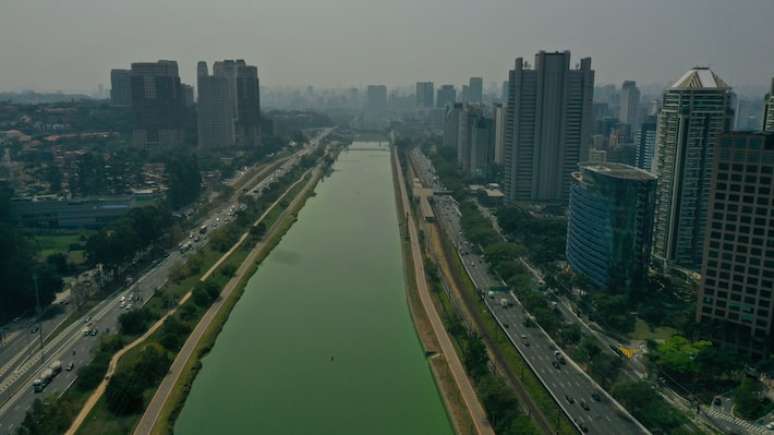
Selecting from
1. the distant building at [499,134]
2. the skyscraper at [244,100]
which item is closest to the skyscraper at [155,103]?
the skyscraper at [244,100]

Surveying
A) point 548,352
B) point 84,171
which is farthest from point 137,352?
point 84,171

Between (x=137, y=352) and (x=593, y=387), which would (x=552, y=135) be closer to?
(x=593, y=387)

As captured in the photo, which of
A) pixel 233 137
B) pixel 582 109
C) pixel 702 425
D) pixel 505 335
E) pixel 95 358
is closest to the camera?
pixel 702 425

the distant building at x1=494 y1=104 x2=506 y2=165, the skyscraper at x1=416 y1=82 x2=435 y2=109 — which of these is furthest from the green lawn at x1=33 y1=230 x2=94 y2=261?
the skyscraper at x1=416 y1=82 x2=435 y2=109

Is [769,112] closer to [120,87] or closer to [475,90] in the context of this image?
[120,87]

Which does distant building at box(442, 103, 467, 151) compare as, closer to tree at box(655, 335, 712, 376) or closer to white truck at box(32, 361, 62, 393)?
tree at box(655, 335, 712, 376)

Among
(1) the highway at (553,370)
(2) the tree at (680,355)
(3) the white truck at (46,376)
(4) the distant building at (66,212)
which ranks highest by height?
(4) the distant building at (66,212)

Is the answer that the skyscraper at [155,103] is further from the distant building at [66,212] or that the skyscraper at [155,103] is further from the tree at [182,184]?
the distant building at [66,212]
